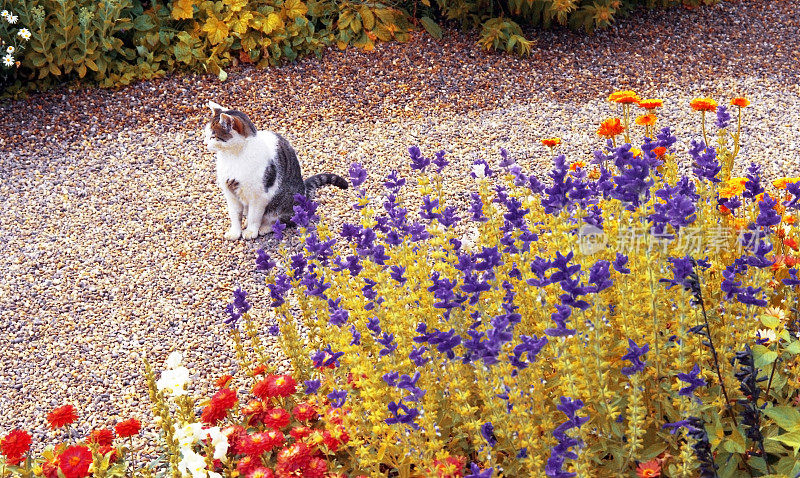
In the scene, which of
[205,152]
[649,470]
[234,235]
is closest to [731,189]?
[649,470]

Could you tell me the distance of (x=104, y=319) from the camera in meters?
4.24

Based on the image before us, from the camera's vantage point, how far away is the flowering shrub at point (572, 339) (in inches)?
82.7

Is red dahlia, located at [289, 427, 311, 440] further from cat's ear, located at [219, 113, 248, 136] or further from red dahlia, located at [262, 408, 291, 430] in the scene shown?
cat's ear, located at [219, 113, 248, 136]

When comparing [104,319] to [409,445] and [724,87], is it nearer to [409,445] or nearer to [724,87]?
[409,445]

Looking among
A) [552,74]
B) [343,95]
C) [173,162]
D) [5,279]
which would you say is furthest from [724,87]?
[5,279]

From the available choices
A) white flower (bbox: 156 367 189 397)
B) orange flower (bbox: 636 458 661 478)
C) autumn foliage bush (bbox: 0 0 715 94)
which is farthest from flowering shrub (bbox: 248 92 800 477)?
autumn foliage bush (bbox: 0 0 715 94)

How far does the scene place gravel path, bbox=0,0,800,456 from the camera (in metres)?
4.05

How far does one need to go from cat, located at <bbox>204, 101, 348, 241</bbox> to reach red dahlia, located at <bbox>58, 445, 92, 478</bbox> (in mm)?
2117

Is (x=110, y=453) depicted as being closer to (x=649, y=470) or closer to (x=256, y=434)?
(x=256, y=434)

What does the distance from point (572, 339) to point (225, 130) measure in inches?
101

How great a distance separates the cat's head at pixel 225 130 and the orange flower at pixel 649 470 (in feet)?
9.44

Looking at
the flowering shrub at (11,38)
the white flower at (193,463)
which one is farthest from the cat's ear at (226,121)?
the flowering shrub at (11,38)

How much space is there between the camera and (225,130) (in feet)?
14.5

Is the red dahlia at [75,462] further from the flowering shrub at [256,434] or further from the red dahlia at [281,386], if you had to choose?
the red dahlia at [281,386]
